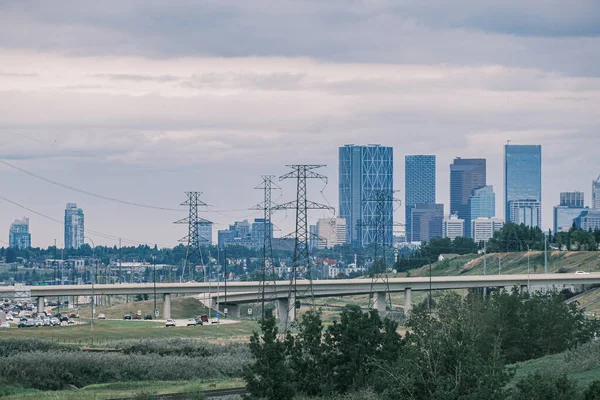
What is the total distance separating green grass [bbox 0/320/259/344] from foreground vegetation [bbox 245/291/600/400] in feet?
152

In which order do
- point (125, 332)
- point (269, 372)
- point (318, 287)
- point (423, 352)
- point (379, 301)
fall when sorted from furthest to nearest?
point (318, 287) → point (379, 301) → point (125, 332) → point (269, 372) → point (423, 352)

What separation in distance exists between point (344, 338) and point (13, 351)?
4339 centimetres

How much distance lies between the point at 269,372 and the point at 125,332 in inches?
3290

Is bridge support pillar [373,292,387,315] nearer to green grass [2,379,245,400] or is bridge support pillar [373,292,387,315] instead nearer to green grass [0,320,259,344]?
green grass [0,320,259,344]

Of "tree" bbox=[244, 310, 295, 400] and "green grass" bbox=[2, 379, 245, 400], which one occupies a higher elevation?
"tree" bbox=[244, 310, 295, 400]

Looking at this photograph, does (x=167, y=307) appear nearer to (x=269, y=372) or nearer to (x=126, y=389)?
(x=126, y=389)

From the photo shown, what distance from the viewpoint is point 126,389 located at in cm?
7700

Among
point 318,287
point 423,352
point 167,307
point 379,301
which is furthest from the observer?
point 318,287

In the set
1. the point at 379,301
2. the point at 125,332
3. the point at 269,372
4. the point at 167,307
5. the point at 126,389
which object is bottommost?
the point at 125,332

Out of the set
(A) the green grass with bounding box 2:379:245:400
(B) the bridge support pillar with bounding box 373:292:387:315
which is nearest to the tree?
(A) the green grass with bounding box 2:379:245:400

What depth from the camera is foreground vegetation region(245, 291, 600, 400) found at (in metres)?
46.7

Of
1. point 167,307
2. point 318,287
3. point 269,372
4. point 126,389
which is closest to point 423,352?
point 269,372

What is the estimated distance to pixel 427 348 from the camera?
48406 mm

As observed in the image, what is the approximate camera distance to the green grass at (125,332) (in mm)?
130250
